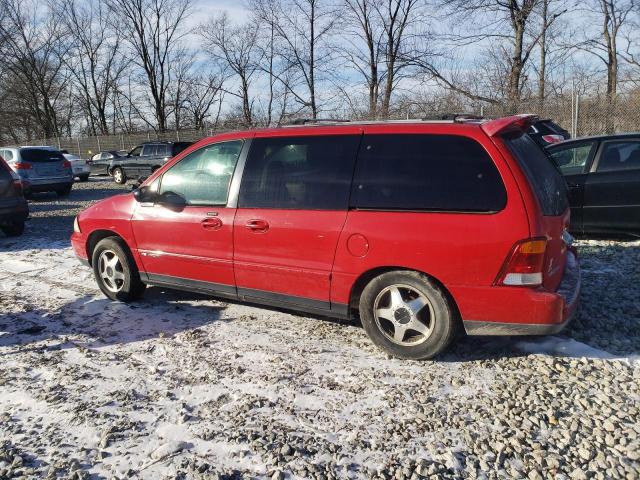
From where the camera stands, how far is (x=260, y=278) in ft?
13.4

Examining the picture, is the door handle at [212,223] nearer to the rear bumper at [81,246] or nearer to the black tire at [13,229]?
the rear bumper at [81,246]

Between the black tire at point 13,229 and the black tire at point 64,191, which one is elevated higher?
the black tire at point 64,191

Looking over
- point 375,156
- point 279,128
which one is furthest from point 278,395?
point 279,128

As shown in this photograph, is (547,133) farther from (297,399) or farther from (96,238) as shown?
(297,399)

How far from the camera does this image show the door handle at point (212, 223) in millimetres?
4184

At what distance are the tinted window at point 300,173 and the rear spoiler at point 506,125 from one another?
36.7 inches

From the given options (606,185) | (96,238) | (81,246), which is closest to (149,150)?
(81,246)

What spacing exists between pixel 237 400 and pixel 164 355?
3.15 ft

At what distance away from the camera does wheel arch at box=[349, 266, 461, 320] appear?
3.37 m

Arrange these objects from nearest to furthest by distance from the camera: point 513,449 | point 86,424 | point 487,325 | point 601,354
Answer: point 513,449
point 86,424
point 487,325
point 601,354

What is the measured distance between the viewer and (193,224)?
14.2 feet

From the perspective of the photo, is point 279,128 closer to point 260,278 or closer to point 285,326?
point 260,278

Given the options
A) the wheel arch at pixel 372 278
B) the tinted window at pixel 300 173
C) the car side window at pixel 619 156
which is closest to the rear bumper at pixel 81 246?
the tinted window at pixel 300 173

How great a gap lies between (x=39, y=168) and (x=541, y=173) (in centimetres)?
1494
